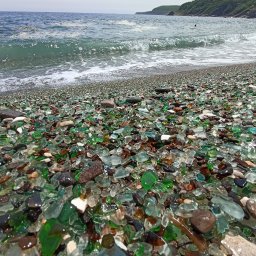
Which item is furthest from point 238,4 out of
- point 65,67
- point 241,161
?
point 241,161

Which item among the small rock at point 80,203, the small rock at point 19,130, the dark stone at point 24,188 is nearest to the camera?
the small rock at point 80,203

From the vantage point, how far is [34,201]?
7.00ft

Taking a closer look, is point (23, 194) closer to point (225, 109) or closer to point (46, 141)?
point (46, 141)

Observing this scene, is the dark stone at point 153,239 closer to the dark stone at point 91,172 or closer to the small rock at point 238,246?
the small rock at point 238,246

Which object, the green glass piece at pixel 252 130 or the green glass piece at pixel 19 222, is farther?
the green glass piece at pixel 252 130

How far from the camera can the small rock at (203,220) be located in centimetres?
191

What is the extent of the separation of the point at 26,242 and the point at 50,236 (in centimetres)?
15

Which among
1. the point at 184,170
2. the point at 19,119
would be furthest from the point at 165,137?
the point at 19,119

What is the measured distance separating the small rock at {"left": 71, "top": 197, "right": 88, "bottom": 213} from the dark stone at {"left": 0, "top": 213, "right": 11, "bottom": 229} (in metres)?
0.46

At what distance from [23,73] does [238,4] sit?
463 ft

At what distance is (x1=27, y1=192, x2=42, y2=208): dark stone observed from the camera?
2.09m

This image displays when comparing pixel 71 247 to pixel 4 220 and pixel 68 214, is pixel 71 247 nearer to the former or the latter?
pixel 68 214

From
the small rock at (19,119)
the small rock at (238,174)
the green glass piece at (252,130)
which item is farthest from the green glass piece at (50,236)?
the green glass piece at (252,130)

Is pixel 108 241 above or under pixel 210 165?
above
